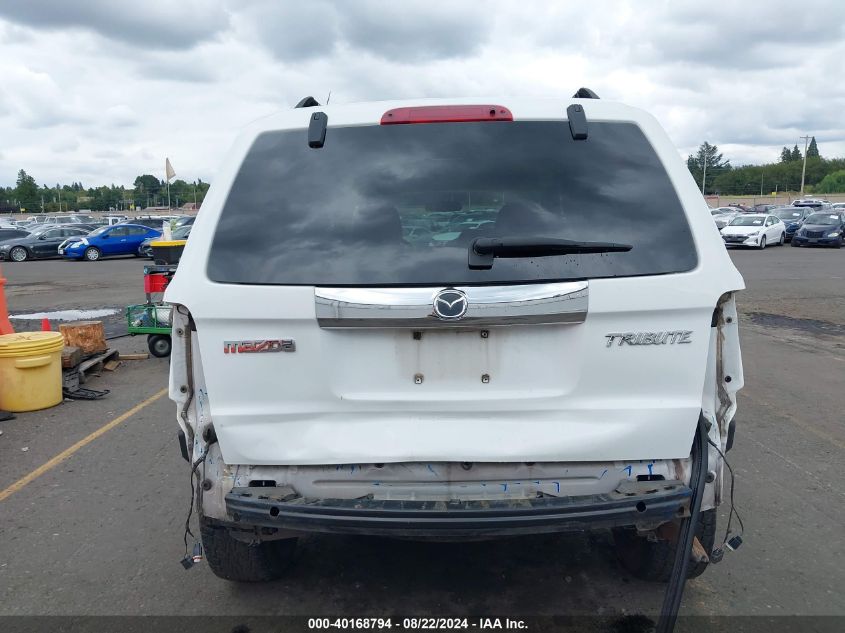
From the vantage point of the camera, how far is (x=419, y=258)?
2674 mm

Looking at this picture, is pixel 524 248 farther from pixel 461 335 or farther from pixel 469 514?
pixel 469 514

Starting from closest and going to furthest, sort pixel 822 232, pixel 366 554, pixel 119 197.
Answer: pixel 366 554 < pixel 822 232 < pixel 119 197

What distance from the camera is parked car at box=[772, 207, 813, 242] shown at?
3319cm

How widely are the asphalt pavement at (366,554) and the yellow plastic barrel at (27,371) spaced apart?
0.29 meters

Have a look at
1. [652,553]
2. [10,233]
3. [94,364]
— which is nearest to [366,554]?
[652,553]

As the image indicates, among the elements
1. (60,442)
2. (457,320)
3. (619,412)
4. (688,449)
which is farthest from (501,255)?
(60,442)

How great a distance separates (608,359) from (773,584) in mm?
1749

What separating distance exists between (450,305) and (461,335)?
152 millimetres

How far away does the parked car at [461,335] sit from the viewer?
2627 mm

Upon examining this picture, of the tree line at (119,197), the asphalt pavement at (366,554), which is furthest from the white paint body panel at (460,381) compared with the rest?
the tree line at (119,197)

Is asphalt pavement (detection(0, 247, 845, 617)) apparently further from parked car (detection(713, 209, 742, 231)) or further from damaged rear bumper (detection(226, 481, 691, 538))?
parked car (detection(713, 209, 742, 231))

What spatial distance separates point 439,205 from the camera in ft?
9.57

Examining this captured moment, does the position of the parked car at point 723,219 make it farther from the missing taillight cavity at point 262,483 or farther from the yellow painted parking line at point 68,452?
the yellow painted parking line at point 68,452

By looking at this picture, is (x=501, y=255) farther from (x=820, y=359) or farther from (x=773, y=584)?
(x=820, y=359)
